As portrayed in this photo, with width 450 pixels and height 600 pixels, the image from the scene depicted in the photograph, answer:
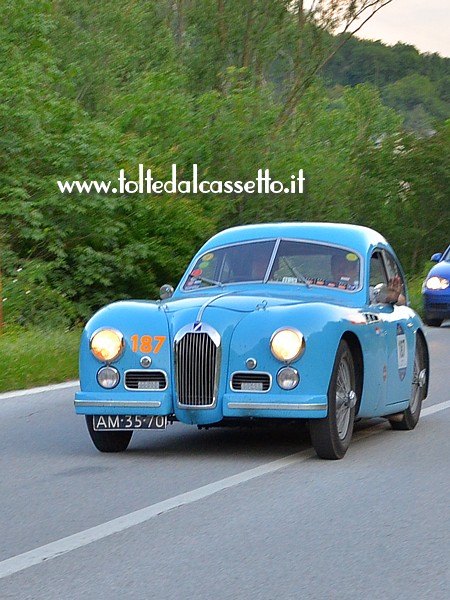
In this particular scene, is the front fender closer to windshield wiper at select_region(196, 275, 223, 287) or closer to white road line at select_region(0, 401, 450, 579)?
white road line at select_region(0, 401, 450, 579)

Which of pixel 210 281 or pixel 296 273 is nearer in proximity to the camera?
pixel 296 273

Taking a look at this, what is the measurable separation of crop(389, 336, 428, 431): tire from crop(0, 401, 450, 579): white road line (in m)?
1.50

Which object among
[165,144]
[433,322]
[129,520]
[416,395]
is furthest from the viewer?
[165,144]

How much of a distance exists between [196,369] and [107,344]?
0.62 metres

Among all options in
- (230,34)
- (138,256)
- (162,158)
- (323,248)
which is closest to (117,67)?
(230,34)

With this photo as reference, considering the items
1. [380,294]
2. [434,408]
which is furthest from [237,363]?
[434,408]

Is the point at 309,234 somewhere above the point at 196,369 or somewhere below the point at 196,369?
above

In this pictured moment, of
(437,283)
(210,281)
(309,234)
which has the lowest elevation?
(437,283)

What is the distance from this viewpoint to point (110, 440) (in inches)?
374

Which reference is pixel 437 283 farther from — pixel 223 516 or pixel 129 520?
pixel 129 520

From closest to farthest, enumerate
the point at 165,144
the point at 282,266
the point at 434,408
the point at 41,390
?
the point at 282,266, the point at 434,408, the point at 41,390, the point at 165,144

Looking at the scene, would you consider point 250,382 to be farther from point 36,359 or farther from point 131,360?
point 36,359

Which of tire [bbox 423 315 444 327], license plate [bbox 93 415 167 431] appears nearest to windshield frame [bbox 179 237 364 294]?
license plate [bbox 93 415 167 431]

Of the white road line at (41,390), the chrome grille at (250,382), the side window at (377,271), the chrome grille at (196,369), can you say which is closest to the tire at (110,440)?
the chrome grille at (196,369)
